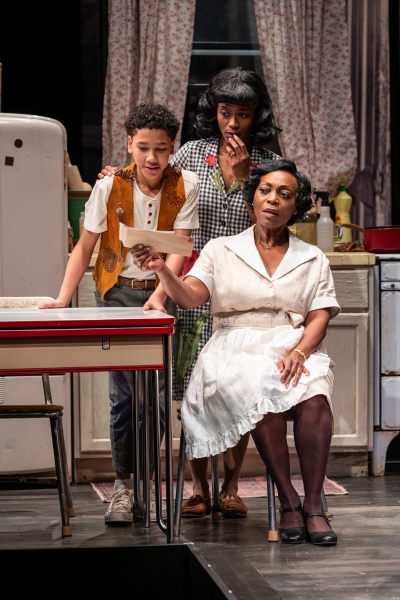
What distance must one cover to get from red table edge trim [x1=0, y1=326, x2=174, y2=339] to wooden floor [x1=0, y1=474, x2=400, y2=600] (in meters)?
0.59

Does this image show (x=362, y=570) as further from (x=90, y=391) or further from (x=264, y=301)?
(x=90, y=391)

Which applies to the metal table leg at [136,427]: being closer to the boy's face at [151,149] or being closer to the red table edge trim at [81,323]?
the red table edge trim at [81,323]

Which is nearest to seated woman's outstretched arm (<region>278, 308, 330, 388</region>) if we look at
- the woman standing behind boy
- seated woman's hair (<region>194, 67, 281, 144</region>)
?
the woman standing behind boy

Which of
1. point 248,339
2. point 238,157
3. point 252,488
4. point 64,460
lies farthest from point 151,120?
point 252,488

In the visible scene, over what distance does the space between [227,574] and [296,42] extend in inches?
137

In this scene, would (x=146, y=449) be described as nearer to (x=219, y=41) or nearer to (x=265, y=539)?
(x=265, y=539)

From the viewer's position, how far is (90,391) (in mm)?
3994

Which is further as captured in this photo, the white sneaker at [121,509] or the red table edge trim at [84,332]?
the white sneaker at [121,509]

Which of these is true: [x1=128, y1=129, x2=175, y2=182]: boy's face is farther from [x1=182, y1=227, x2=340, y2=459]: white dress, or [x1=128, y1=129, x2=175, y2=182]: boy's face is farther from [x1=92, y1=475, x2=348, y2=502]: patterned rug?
[x1=92, y1=475, x2=348, y2=502]: patterned rug

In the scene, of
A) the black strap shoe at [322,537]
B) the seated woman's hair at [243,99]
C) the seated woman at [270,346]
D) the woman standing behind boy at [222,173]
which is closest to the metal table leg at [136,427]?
the seated woman at [270,346]

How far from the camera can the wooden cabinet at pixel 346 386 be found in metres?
4.01

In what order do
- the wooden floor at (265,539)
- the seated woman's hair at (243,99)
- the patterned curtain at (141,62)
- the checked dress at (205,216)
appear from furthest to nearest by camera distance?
the patterned curtain at (141,62) < the checked dress at (205,216) < the seated woman's hair at (243,99) < the wooden floor at (265,539)

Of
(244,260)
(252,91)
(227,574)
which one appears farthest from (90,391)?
(227,574)

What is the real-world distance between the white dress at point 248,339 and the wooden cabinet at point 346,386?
93 centimetres
